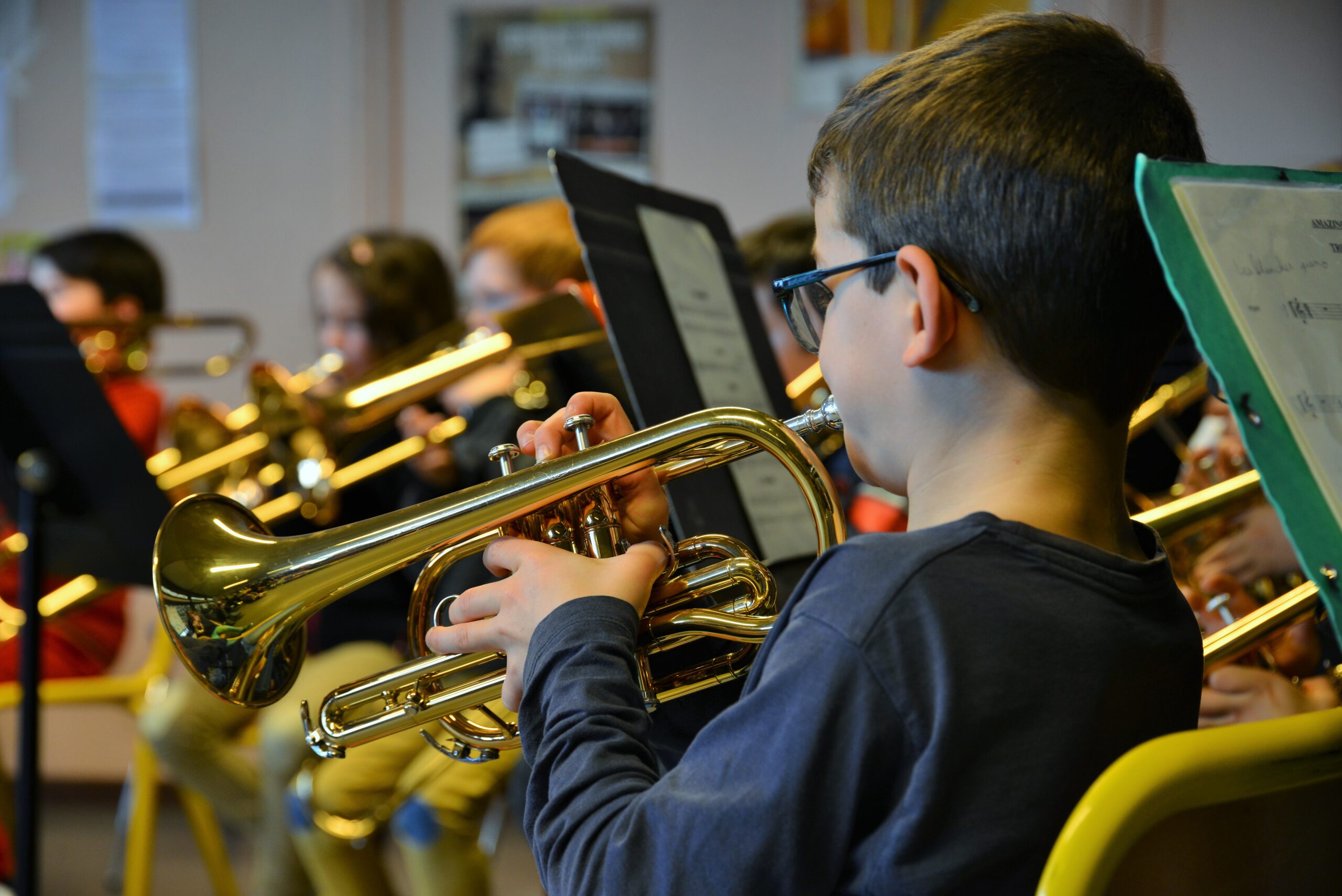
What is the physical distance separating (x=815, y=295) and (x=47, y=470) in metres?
0.99

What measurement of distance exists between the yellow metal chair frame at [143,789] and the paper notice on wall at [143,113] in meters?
1.44

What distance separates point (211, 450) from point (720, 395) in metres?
1.17

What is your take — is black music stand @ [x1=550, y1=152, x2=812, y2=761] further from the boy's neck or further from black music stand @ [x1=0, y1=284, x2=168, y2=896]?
black music stand @ [x1=0, y1=284, x2=168, y2=896]

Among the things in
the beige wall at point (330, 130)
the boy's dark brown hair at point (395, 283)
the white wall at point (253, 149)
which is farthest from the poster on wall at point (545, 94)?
the boy's dark brown hair at point (395, 283)

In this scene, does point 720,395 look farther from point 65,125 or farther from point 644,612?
point 65,125

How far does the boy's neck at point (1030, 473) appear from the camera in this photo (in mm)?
547

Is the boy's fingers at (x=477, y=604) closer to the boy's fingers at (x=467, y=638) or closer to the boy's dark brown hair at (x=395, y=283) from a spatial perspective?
the boy's fingers at (x=467, y=638)

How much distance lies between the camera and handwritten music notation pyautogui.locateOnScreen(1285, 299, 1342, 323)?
1.60ft

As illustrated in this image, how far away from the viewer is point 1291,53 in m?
2.16

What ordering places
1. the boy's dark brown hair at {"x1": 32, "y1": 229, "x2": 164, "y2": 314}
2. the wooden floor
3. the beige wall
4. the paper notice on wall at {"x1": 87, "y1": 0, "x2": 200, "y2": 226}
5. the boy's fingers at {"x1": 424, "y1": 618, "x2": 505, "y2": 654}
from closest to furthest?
1. the boy's fingers at {"x1": 424, "y1": 618, "x2": 505, "y2": 654}
2. the wooden floor
3. the boy's dark brown hair at {"x1": 32, "y1": 229, "x2": 164, "y2": 314}
4. the beige wall
5. the paper notice on wall at {"x1": 87, "y1": 0, "x2": 200, "y2": 226}

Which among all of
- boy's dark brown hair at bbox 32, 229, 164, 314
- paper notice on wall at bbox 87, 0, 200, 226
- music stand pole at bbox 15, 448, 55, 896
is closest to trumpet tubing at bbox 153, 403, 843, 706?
music stand pole at bbox 15, 448, 55, 896

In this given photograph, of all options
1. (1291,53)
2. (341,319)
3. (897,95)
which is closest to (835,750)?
(897,95)

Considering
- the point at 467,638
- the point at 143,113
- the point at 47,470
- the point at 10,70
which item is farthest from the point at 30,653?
the point at 10,70

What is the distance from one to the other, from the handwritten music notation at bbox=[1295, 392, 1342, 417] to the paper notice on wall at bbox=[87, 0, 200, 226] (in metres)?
2.79
